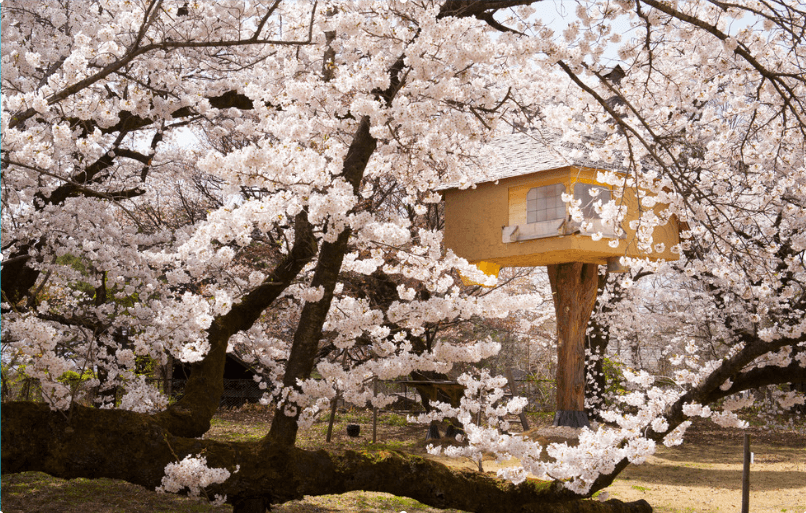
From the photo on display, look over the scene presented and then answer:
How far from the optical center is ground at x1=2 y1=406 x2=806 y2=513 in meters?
7.71

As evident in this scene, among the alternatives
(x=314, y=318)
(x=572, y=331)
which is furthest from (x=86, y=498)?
(x=572, y=331)

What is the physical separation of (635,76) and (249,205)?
5.32 m

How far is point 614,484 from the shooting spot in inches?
437

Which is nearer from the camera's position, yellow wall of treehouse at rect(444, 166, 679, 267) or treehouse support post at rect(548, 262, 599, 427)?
yellow wall of treehouse at rect(444, 166, 679, 267)

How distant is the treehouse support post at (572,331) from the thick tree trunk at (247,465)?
21.1 feet

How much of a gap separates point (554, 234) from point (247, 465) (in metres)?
8.74

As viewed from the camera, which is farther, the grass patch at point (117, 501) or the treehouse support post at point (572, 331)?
the treehouse support post at point (572, 331)

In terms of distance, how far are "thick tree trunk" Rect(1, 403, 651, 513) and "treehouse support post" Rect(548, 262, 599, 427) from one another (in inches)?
253

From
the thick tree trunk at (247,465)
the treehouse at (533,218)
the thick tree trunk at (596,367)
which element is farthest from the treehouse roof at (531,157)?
the thick tree trunk at (247,465)

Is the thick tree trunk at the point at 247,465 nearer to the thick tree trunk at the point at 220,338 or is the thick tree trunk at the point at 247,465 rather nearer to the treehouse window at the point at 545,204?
the thick tree trunk at the point at 220,338

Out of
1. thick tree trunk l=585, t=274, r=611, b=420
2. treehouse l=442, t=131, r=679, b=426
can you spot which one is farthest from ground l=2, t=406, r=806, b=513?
treehouse l=442, t=131, r=679, b=426

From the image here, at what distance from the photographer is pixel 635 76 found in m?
8.16

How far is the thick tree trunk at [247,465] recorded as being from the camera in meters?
5.05

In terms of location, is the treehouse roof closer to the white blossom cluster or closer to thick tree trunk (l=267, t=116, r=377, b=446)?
thick tree trunk (l=267, t=116, r=377, b=446)
